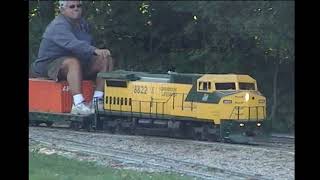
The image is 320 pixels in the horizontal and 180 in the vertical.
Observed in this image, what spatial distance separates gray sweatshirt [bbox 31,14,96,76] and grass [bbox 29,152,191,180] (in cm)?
1058

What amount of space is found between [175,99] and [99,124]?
3.40 m

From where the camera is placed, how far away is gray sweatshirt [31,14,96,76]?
23.8 meters

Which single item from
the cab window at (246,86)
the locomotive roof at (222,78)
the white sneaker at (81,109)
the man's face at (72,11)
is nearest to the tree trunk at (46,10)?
the man's face at (72,11)

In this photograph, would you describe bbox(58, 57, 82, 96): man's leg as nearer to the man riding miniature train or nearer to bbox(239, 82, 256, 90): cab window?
the man riding miniature train

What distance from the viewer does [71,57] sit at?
23.8 metres

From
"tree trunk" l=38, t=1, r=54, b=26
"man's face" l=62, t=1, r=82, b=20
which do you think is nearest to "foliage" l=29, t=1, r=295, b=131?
"tree trunk" l=38, t=1, r=54, b=26

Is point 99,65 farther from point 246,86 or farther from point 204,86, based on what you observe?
point 246,86

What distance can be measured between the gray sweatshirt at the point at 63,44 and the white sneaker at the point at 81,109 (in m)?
2.08

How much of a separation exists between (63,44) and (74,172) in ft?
42.8

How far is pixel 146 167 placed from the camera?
1309 centimetres

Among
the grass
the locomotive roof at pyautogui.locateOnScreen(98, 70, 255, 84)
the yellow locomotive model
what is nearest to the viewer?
the grass

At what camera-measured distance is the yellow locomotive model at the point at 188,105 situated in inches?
741

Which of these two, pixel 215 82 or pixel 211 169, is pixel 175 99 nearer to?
pixel 215 82
